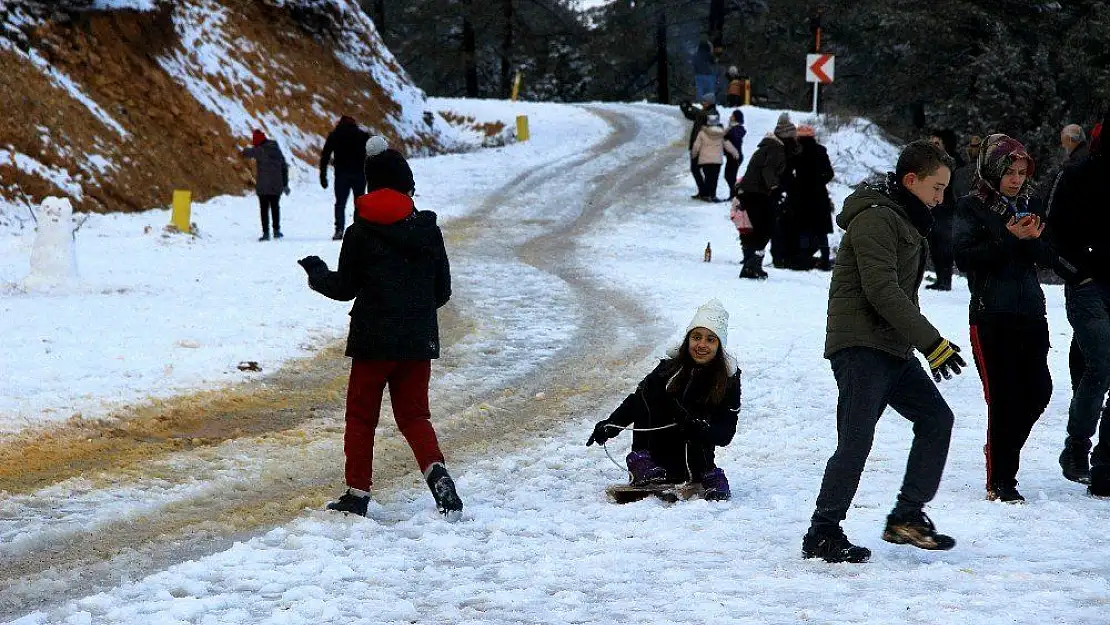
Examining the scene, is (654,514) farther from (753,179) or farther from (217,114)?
(217,114)

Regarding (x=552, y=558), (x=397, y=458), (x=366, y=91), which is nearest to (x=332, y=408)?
(x=397, y=458)

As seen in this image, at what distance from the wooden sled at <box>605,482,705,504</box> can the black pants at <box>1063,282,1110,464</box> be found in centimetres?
221

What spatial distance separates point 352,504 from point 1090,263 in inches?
165

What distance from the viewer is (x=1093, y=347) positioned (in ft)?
23.4

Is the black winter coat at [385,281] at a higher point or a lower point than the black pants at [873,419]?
higher

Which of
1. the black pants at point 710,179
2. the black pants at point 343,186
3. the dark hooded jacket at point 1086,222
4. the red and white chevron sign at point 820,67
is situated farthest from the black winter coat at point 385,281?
the red and white chevron sign at point 820,67

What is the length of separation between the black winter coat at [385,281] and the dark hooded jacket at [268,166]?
12764 mm

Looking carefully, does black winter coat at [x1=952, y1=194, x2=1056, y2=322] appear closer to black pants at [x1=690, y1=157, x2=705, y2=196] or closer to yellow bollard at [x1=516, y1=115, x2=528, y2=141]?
black pants at [x1=690, y1=157, x2=705, y2=196]

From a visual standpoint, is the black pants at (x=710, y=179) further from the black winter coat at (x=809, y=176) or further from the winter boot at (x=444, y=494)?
the winter boot at (x=444, y=494)

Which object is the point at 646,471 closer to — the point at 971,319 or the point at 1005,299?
the point at 971,319

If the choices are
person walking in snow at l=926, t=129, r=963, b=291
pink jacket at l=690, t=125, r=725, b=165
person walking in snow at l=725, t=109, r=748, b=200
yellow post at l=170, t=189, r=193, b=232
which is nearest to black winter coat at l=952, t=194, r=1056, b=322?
person walking in snow at l=926, t=129, r=963, b=291

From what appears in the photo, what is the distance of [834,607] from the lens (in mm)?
5008

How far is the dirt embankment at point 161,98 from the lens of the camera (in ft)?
68.3

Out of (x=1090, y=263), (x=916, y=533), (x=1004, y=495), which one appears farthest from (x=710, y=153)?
(x=916, y=533)
